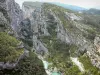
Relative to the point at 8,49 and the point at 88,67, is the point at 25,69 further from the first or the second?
the point at 88,67

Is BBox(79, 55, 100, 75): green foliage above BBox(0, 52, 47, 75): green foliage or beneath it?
beneath

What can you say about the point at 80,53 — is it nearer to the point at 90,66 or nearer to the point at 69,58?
the point at 69,58

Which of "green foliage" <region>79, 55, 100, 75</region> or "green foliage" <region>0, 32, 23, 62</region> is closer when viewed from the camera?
"green foliage" <region>0, 32, 23, 62</region>

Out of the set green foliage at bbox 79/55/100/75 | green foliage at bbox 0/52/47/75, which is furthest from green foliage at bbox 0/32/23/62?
green foliage at bbox 79/55/100/75

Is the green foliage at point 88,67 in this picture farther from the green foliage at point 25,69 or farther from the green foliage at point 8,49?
the green foliage at point 8,49

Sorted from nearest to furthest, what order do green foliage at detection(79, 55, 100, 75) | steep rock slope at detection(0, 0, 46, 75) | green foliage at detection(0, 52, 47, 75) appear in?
steep rock slope at detection(0, 0, 46, 75), green foliage at detection(0, 52, 47, 75), green foliage at detection(79, 55, 100, 75)

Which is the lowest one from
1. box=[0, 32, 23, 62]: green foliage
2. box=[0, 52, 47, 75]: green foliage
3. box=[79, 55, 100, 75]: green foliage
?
box=[79, 55, 100, 75]: green foliage

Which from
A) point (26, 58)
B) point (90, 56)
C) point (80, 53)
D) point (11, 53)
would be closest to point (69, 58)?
point (80, 53)

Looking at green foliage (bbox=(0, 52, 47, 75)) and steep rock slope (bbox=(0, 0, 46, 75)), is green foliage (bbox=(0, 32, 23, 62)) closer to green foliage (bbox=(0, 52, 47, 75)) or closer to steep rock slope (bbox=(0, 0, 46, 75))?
steep rock slope (bbox=(0, 0, 46, 75))

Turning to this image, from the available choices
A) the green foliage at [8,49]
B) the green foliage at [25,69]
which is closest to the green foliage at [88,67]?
the green foliage at [25,69]
